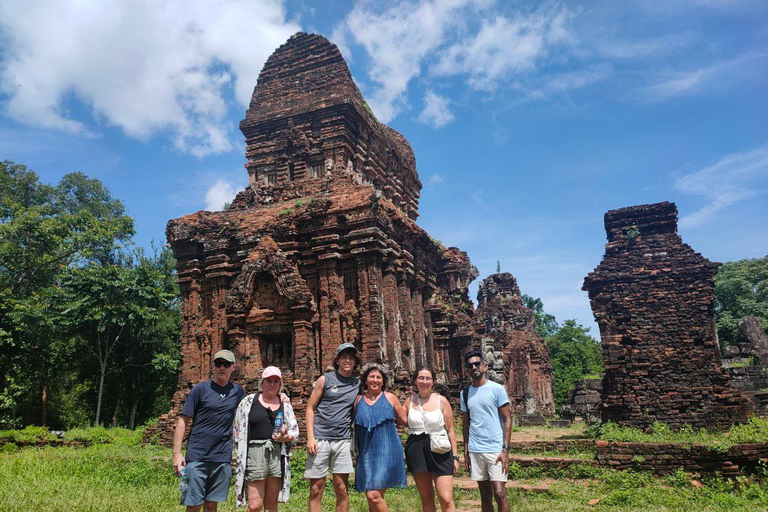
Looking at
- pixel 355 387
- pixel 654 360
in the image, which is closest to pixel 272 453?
pixel 355 387

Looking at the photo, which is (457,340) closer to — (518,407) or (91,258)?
(518,407)

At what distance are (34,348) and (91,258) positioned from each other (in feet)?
27.3

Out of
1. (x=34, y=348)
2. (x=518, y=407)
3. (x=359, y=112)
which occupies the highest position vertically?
(x=359, y=112)

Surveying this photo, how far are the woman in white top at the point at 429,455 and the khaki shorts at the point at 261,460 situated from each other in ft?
4.36

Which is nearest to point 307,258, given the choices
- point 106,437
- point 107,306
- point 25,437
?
point 106,437

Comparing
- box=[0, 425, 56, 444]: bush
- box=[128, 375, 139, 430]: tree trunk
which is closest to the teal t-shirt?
box=[0, 425, 56, 444]: bush

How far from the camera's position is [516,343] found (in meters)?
27.0

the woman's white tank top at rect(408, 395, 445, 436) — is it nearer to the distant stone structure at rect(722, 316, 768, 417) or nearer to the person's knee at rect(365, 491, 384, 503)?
the person's knee at rect(365, 491, 384, 503)

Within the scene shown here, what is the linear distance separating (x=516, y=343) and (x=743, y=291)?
2176cm

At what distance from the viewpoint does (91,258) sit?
28.5 m

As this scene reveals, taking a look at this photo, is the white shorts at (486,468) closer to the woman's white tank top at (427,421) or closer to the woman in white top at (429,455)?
the woman in white top at (429,455)

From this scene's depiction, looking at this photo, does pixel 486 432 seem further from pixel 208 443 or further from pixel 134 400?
pixel 134 400

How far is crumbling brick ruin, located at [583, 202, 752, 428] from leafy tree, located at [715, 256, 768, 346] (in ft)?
82.1

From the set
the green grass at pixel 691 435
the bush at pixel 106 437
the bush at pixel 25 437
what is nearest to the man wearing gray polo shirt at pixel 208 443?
the green grass at pixel 691 435
